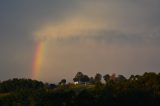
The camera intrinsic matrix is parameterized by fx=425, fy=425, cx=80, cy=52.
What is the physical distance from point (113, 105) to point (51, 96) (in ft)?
49.1

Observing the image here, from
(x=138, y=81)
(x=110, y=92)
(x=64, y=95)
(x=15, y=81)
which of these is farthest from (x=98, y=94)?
(x=15, y=81)

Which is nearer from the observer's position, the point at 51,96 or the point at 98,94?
the point at 51,96

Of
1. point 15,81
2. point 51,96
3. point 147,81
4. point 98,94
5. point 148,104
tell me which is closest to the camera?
point 51,96

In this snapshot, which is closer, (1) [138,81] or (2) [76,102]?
(2) [76,102]

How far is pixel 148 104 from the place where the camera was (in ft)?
315

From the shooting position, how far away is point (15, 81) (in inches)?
6777

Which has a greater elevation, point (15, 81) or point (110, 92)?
point (15, 81)

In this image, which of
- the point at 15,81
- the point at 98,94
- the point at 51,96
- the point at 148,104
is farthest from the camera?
the point at 15,81

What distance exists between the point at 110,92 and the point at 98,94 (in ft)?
11.7

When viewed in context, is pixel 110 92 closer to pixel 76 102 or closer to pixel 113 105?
pixel 113 105

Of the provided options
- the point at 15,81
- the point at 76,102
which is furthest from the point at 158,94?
the point at 15,81

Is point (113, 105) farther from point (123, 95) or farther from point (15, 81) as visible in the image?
point (15, 81)

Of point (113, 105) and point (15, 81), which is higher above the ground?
point (15, 81)

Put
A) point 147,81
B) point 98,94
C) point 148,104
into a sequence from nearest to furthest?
point 98,94, point 148,104, point 147,81
